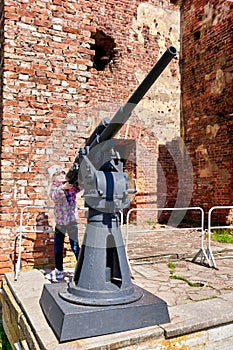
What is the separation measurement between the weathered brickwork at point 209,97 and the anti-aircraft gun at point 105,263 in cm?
615

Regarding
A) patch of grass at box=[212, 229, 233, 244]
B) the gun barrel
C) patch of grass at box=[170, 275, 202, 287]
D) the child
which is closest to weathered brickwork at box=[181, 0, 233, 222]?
patch of grass at box=[212, 229, 233, 244]

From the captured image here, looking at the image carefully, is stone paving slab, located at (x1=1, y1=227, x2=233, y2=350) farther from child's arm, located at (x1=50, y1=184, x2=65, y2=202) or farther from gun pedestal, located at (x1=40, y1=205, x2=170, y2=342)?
child's arm, located at (x1=50, y1=184, x2=65, y2=202)

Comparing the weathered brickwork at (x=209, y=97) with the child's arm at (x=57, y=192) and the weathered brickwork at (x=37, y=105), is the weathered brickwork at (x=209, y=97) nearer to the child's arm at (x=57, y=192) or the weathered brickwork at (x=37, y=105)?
the weathered brickwork at (x=37, y=105)

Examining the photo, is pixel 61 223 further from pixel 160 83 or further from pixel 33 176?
pixel 160 83

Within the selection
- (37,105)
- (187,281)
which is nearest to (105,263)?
(187,281)

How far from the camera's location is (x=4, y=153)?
4.07 metres

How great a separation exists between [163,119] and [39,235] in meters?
6.68

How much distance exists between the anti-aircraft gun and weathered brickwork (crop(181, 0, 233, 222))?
615cm

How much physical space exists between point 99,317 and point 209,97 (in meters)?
7.85

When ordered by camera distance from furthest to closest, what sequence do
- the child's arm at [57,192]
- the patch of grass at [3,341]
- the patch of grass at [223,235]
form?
the patch of grass at [223,235] < the child's arm at [57,192] < the patch of grass at [3,341]

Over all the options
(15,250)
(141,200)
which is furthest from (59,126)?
(141,200)

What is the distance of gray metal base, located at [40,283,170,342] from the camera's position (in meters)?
2.25

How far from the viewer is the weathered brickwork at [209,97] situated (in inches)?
330

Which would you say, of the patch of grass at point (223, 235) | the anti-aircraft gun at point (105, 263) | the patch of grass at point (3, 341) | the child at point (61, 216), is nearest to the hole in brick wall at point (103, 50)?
the patch of grass at point (223, 235)
